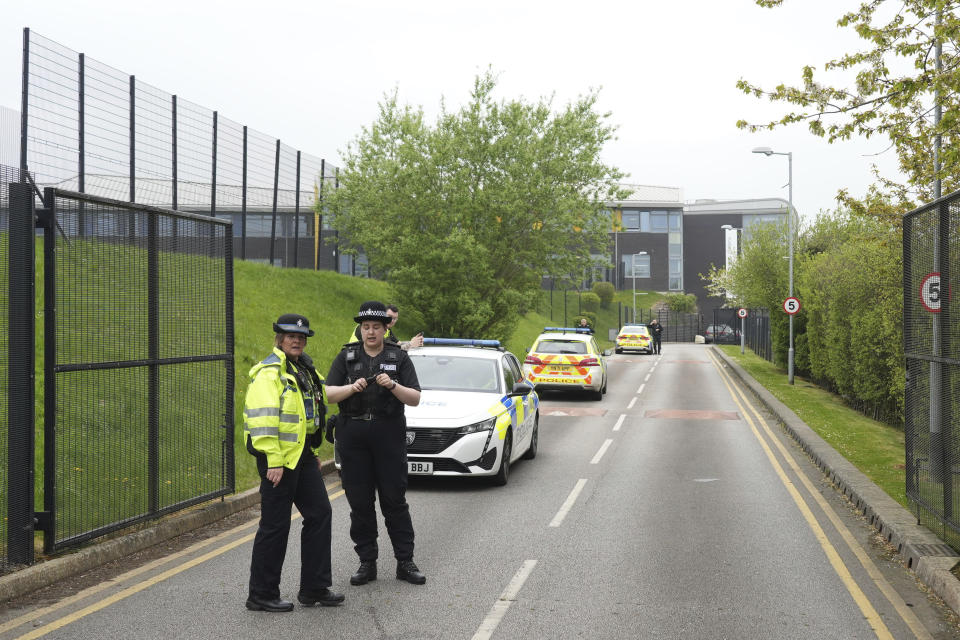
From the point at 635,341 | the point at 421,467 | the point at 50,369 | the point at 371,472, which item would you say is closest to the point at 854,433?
the point at 421,467

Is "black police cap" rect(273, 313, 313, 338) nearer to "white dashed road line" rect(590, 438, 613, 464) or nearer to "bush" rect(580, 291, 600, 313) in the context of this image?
"white dashed road line" rect(590, 438, 613, 464)

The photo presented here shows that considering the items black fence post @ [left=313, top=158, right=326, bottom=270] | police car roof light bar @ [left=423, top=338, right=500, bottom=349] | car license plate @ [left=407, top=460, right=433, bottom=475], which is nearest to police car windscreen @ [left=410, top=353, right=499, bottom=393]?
police car roof light bar @ [left=423, top=338, right=500, bottom=349]

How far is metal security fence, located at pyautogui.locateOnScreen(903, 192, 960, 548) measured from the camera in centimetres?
710

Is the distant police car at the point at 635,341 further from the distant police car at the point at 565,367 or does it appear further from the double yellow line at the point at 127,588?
the double yellow line at the point at 127,588

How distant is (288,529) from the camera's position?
588 cm

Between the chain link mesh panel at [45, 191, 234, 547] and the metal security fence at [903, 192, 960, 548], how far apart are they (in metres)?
6.28

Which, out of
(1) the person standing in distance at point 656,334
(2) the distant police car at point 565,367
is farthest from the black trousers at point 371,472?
(1) the person standing in distance at point 656,334

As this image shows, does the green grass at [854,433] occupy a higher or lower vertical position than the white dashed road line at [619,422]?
higher

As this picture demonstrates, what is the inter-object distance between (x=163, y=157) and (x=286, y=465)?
1829 cm

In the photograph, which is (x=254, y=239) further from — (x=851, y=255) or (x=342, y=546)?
(x=342, y=546)

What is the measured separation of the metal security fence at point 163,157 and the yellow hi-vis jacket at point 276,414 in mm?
13128

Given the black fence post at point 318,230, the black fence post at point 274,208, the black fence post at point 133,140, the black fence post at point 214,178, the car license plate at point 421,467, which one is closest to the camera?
the car license plate at point 421,467

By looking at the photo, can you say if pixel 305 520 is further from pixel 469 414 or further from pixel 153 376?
pixel 469 414

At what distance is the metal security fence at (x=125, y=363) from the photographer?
262 inches
